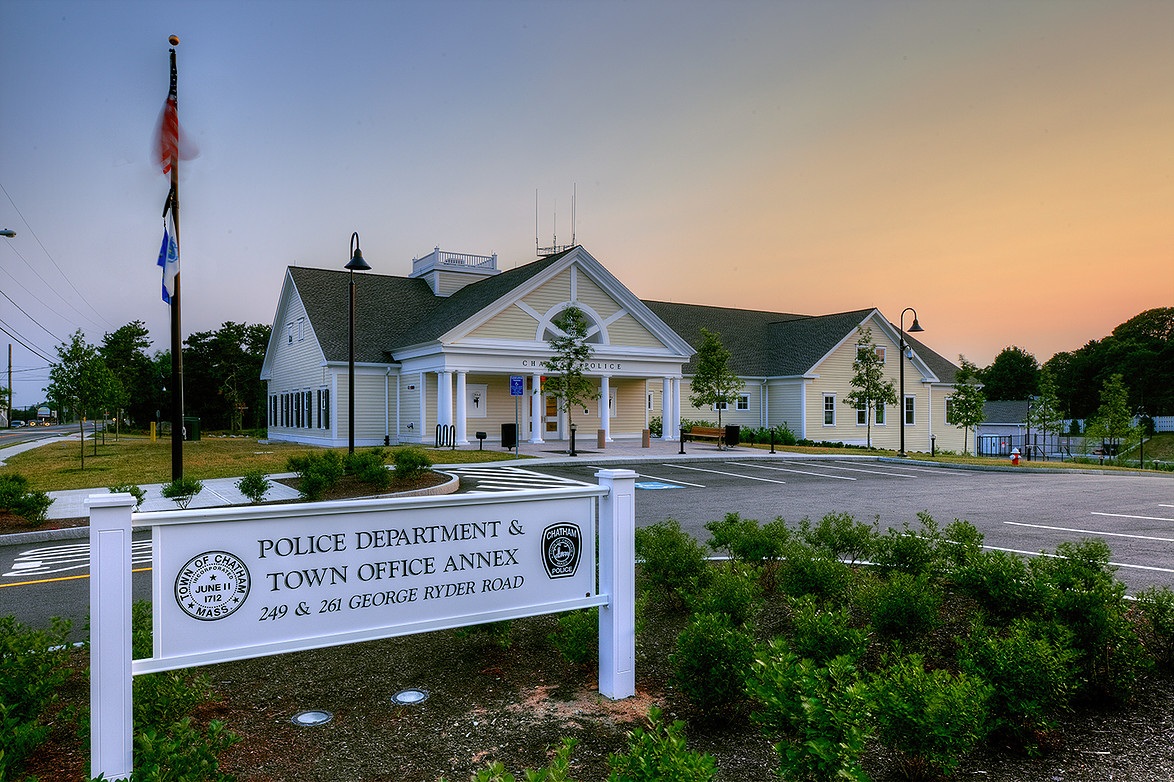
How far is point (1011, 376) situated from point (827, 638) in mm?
124281

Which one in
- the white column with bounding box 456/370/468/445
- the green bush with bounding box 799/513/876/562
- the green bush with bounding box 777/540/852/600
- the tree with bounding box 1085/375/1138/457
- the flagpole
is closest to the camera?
the green bush with bounding box 777/540/852/600

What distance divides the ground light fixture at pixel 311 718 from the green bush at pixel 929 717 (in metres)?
3.07

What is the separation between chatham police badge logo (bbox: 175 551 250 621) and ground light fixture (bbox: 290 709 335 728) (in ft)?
3.48

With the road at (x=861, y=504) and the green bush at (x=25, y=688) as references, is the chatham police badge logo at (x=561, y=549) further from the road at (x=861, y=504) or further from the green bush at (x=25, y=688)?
the road at (x=861, y=504)

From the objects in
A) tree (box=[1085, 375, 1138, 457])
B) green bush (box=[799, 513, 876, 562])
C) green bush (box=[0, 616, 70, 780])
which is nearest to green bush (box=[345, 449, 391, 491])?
green bush (box=[799, 513, 876, 562])

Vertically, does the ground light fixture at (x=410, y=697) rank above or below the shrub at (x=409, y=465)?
below

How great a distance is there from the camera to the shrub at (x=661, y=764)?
7.89 feet

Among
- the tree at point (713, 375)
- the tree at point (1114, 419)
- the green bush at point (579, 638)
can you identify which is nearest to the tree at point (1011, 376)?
the tree at point (1114, 419)

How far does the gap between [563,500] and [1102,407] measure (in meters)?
49.0

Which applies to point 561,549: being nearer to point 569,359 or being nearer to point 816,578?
point 816,578

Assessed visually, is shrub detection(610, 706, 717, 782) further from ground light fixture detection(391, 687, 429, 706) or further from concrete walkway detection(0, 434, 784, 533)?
concrete walkway detection(0, 434, 784, 533)

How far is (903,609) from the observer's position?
16.3ft

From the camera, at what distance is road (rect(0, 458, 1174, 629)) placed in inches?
324

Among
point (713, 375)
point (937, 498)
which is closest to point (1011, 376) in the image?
point (713, 375)
